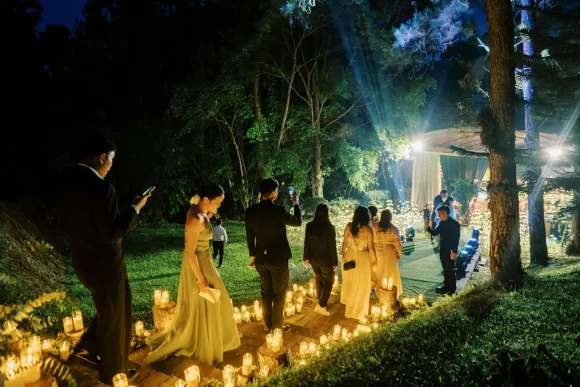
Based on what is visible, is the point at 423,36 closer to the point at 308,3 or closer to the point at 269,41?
the point at 308,3

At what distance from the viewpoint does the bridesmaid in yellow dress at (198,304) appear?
4352mm

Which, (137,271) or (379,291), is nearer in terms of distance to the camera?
(379,291)

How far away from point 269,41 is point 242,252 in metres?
8.07

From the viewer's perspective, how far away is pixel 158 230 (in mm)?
15406

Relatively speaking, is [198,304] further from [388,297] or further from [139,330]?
[388,297]

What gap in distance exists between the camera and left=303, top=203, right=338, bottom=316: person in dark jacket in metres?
6.08

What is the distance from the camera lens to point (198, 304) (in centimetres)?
443

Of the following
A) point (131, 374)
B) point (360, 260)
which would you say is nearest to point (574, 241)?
point (360, 260)

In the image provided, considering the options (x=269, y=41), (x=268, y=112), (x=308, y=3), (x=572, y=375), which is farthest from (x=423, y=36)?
(x=572, y=375)

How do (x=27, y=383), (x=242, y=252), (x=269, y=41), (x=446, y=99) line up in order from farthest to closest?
(x=446, y=99) → (x=269, y=41) → (x=242, y=252) → (x=27, y=383)

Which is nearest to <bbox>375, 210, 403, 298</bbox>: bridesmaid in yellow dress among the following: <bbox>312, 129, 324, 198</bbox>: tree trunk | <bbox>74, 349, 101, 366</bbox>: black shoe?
<bbox>74, 349, 101, 366</bbox>: black shoe

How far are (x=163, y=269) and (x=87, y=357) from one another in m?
6.03

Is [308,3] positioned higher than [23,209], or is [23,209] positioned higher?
[308,3]

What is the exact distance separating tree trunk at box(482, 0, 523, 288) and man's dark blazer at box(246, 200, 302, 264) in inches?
142
